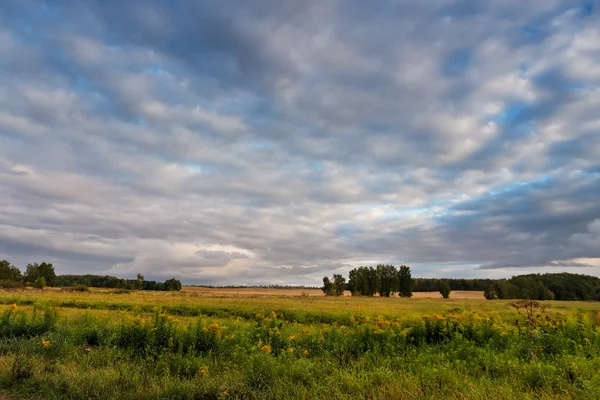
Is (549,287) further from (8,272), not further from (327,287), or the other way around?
(8,272)

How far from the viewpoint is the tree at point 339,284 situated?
429ft

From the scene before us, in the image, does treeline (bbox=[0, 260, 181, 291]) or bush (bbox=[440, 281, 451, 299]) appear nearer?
treeline (bbox=[0, 260, 181, 291])

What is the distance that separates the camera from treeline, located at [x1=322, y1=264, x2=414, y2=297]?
5084 inches

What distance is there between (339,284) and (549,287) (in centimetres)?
6586

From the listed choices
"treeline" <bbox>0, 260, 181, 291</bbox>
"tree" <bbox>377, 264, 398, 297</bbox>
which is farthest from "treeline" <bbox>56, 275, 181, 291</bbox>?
"tree" <bbox>377, 264, 398, 297</bbox>

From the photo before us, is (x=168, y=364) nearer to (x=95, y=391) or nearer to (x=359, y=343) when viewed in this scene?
(x=95, y=391)

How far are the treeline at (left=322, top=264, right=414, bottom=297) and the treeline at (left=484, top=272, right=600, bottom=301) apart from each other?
27202mm

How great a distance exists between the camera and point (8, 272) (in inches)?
4633

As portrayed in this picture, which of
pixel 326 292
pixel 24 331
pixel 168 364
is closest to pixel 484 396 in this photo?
pixel 168 364

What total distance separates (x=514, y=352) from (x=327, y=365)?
5.14 meters

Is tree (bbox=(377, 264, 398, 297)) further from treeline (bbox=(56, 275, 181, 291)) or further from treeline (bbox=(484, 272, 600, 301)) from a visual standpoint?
treeline (bbox=(56, 275, 181, 291))

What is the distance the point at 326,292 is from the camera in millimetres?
131250

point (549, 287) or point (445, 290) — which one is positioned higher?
point (549, 287)

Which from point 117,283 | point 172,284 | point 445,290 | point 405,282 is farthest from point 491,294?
point 117,283
